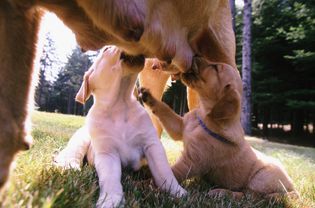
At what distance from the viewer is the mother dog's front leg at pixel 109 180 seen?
2217 millimetres

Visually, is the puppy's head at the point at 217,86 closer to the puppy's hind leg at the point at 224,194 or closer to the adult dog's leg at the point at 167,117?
the adult dog's leg at the point at 167,117

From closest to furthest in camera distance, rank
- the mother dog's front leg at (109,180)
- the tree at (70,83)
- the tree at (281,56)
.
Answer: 1. the mother dog's front leg at (109,180)
2. the tree at (281,56)
3. the tree at (70,83)

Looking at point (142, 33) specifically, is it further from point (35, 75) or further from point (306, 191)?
point (306, 191)

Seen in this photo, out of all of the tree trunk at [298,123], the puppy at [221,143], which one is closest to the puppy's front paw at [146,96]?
the puppy at [221,143]

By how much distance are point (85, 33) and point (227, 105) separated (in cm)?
147

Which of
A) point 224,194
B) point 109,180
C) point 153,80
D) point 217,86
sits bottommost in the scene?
point 224,194

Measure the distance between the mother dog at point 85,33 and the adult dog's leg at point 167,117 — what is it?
2.01ft

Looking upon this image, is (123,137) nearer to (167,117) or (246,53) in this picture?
(167,117)

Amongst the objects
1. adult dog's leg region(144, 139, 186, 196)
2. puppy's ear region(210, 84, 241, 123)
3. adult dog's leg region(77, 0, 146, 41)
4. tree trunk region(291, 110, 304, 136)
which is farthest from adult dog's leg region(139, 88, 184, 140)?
tree trunk region(291, 110, 304, 136)

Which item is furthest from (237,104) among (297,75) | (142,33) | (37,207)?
(297,75)

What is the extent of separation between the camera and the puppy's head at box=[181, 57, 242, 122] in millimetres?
3340

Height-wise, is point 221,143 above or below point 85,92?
below

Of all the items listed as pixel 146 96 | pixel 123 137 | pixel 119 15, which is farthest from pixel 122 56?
pixel 119 15

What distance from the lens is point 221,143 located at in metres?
3.46
